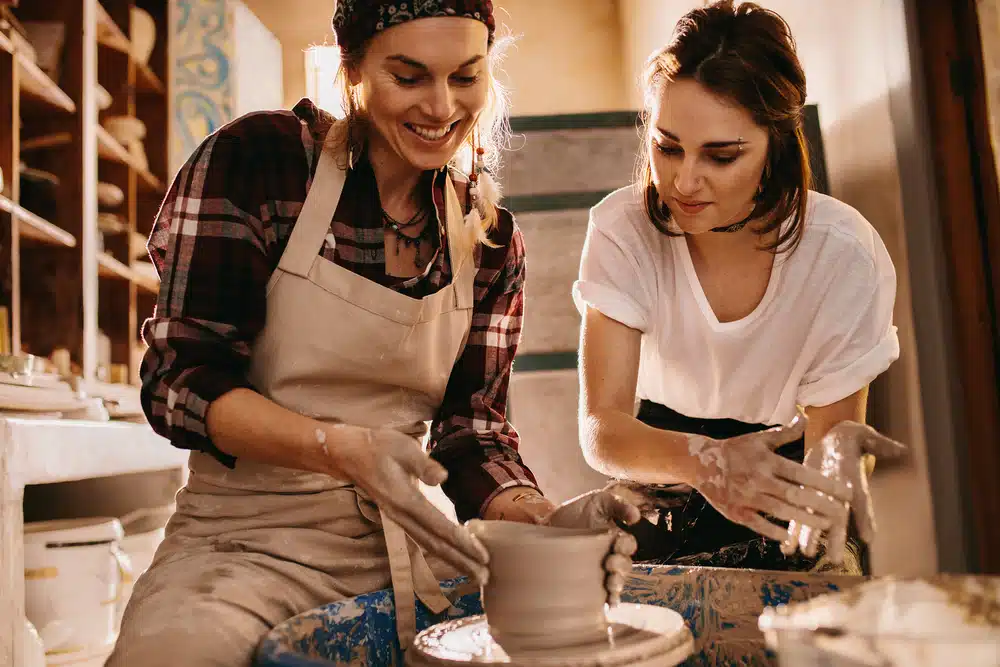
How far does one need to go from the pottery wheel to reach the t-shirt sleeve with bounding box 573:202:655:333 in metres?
0.58

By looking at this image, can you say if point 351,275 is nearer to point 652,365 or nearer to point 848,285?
point 652,365

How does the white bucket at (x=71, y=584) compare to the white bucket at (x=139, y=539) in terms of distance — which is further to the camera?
the white bucket at (x=139, y=539)

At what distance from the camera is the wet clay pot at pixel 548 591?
2.73ft

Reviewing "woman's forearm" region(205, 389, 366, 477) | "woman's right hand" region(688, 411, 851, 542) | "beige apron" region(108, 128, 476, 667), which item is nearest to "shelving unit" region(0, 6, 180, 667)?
"beige apron" region(108, 128, 476, 667)

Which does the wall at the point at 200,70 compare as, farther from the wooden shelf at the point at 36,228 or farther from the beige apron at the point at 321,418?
the beige apron at the point at 321,418

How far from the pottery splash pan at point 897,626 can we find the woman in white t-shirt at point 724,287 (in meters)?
0.65

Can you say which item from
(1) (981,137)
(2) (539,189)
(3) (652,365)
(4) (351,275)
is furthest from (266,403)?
(2) (539,189)

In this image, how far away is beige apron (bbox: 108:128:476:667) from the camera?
1.05 m

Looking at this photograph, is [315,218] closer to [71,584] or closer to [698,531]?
[698,531]

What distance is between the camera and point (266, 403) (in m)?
1.02

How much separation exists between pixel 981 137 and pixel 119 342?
9.06ft

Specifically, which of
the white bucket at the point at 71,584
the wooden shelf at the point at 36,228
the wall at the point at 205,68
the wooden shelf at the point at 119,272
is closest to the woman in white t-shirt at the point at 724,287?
the white bucket at the point at 71,584

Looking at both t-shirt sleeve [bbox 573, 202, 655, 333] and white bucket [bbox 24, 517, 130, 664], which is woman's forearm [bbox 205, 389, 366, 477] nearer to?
t-shirt sleeve [bbox 573, 202, 655, 333]

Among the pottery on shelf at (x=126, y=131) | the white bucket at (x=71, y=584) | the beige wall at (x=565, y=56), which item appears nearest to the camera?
the white bucket at (x=71, y=584)
